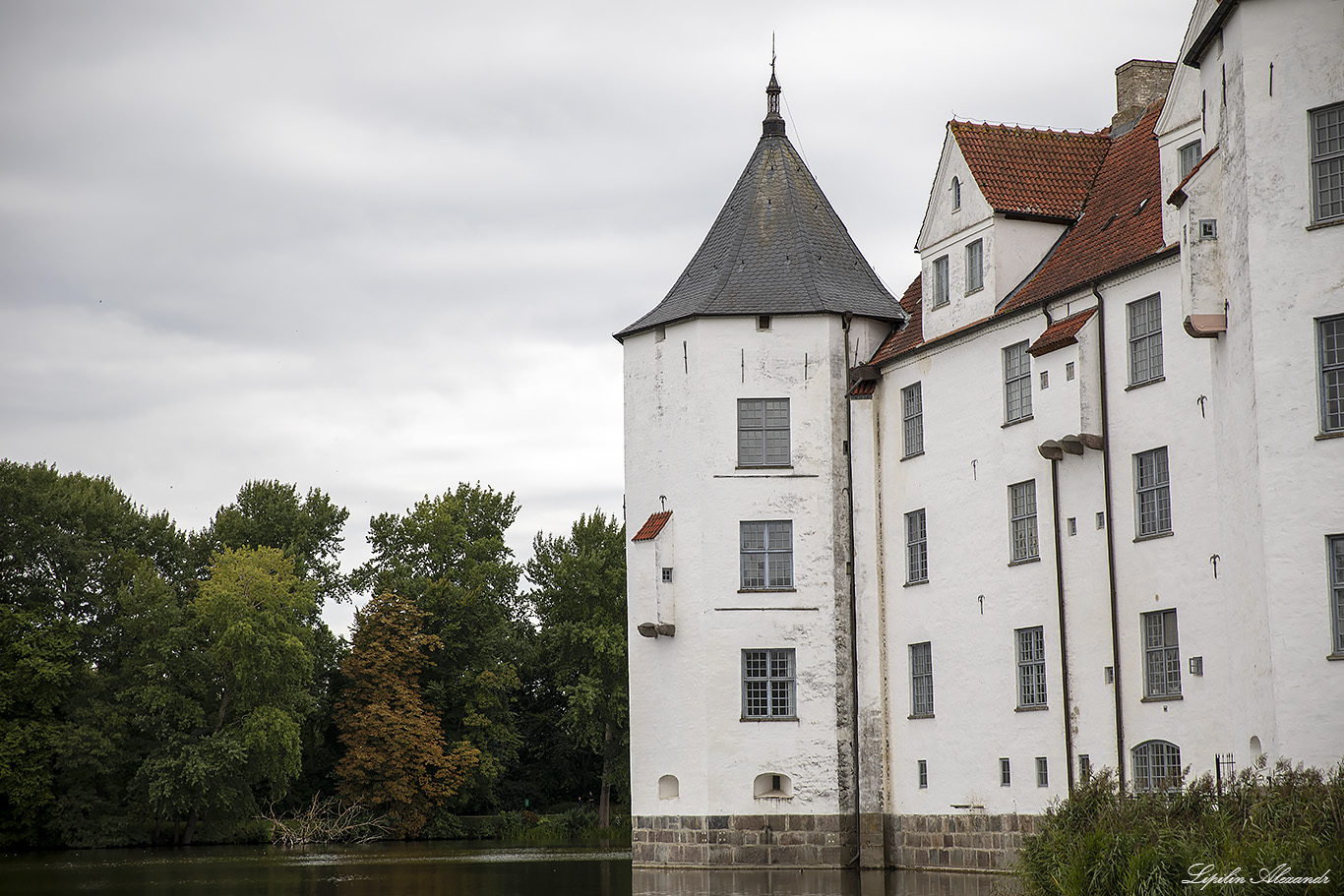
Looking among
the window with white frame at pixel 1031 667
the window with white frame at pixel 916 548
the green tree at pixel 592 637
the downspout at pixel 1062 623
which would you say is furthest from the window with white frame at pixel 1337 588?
the green tree at pixel 592 637

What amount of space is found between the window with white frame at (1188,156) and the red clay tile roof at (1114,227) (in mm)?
862

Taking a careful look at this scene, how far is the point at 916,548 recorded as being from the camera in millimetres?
33125

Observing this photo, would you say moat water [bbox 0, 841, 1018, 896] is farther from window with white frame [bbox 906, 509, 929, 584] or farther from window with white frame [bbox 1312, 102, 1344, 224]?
window with white frame [bbox 1312, 102, 1344, 224]

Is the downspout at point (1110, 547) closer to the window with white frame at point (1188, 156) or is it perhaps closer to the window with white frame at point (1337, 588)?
the window with white frame at point (1188, 156)

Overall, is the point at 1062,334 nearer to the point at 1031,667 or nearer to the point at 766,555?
the point at 1031,667

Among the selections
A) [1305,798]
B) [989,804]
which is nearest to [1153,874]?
[1305,798]

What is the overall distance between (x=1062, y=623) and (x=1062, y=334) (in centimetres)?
522

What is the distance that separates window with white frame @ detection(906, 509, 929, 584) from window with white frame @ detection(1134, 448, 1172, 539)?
663 centimetres

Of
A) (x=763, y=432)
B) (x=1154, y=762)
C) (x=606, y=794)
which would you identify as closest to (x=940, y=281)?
(x=763, y=432)

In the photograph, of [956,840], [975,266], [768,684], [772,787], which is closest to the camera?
[956,840]

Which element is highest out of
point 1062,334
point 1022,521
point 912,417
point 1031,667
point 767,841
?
point 1062,334

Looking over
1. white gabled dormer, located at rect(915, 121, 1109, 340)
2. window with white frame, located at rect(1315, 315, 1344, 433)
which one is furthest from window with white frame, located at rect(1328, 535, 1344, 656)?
white gabled dormer, located at rect(915, 121, 1109, 340)

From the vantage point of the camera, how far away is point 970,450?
102 ft

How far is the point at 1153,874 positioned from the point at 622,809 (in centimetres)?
5105
